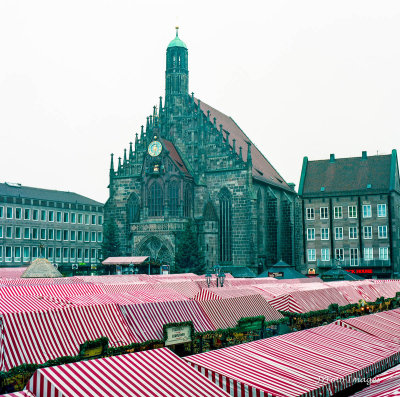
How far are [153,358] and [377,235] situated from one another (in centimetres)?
5875

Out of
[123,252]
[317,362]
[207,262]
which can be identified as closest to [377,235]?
[207,262]

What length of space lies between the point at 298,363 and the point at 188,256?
154 feet

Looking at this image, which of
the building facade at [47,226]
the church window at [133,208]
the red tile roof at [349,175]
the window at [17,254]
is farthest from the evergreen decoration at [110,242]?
the red tile roof at [349,175]

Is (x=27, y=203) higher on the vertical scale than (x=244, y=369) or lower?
higher

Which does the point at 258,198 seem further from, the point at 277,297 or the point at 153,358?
the point at 153,358

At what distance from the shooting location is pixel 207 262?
6141 centimetres

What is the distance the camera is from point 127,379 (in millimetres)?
10023

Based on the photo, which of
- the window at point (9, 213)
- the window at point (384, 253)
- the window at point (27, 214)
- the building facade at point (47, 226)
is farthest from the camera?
the window at point (27, 214)

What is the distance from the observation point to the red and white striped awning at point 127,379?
360 inches

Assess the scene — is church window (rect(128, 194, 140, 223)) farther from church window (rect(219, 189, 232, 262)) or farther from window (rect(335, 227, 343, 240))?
window (rect(335, 227, 343, 240))

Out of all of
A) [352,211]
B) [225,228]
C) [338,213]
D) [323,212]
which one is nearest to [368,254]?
[352,211]

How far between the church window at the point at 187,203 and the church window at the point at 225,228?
3.47 metres

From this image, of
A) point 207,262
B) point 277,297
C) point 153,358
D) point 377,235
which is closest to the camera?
point 153,358

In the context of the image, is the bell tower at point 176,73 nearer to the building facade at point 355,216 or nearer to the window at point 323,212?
the building facade at point 355,216
